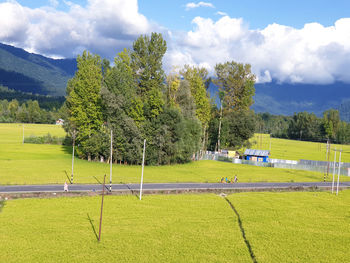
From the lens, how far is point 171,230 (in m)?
33.7

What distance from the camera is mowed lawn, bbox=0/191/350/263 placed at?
90.9 ft

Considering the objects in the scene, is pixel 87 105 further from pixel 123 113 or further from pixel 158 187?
pixel 158 187

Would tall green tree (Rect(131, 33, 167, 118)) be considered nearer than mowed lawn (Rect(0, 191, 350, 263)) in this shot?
No

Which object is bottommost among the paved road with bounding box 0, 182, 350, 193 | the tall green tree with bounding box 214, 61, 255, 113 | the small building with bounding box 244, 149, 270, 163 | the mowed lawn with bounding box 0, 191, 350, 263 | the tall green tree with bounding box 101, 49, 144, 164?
the mowed lawn with bounding box 0, 191, 350, 263

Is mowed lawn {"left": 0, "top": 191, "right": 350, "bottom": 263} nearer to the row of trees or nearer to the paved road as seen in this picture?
the paved road

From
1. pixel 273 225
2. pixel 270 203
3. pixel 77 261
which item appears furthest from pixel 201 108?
pixel 77 261

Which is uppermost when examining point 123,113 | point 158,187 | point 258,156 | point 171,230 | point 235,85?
point 235,85

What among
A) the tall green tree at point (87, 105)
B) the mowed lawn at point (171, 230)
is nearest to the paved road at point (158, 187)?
the mowed lawn at point (171, 230)

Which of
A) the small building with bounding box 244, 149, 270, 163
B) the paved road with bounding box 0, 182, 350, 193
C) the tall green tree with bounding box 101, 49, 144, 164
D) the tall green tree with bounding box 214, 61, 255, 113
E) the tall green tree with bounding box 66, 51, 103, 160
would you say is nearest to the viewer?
the paved road with bounding box 0, 182, 350, 193

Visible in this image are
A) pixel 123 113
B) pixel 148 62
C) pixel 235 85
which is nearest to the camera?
pixel 123 113

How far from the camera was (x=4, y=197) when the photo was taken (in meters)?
40.5

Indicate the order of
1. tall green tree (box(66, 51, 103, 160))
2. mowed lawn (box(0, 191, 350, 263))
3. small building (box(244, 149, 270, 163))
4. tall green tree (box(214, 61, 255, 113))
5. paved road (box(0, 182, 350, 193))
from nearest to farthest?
1. mowed lawn (box(0, 191, 350, 263))
2. paved road (box(0, 182, 350, 193))
3. tall green tree (box(66, 51, 103, 160))
4. small building (box(244, 149, 270, 163))
5. tall green tree (box(214, 61, 255, 113))

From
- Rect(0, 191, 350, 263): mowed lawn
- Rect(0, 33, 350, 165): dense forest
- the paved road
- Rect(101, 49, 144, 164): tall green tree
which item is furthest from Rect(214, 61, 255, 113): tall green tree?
Rect(0, 191, 350, 263): mowed lawn

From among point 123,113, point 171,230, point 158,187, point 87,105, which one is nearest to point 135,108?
point 123,113
